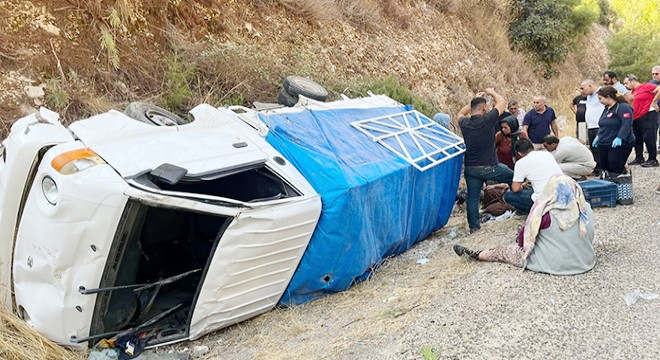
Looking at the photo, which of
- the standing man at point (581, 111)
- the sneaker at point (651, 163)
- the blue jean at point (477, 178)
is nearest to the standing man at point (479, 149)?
the blue jean at point (477, 178)

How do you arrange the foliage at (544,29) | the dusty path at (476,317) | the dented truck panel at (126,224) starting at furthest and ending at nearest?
the foliage at (544,29) → the dented truck panel at (126,224) → the dusty path at (476,317)

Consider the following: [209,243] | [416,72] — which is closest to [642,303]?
→ [209,243]

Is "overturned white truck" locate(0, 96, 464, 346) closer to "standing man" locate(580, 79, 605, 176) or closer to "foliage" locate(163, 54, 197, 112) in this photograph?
"foliage" locate(163, 54, 197, 112)

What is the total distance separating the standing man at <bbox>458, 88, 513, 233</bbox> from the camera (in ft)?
21.0

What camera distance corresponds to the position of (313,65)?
10.2 metres

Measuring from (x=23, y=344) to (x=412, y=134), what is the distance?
4405mm

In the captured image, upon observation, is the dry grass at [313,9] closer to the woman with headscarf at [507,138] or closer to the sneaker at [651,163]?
the woman with headscarf at [507,138]

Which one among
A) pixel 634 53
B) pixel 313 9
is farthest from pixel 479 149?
pixel 634 53

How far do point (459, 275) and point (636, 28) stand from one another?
69.6 feet

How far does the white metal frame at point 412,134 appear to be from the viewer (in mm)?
5809

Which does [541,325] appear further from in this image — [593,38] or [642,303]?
[593,38]

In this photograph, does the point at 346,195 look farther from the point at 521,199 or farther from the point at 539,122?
the point at 539,122

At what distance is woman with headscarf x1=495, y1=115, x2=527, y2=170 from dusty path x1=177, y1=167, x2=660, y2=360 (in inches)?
99.8

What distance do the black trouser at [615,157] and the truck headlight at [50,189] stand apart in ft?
21.5
